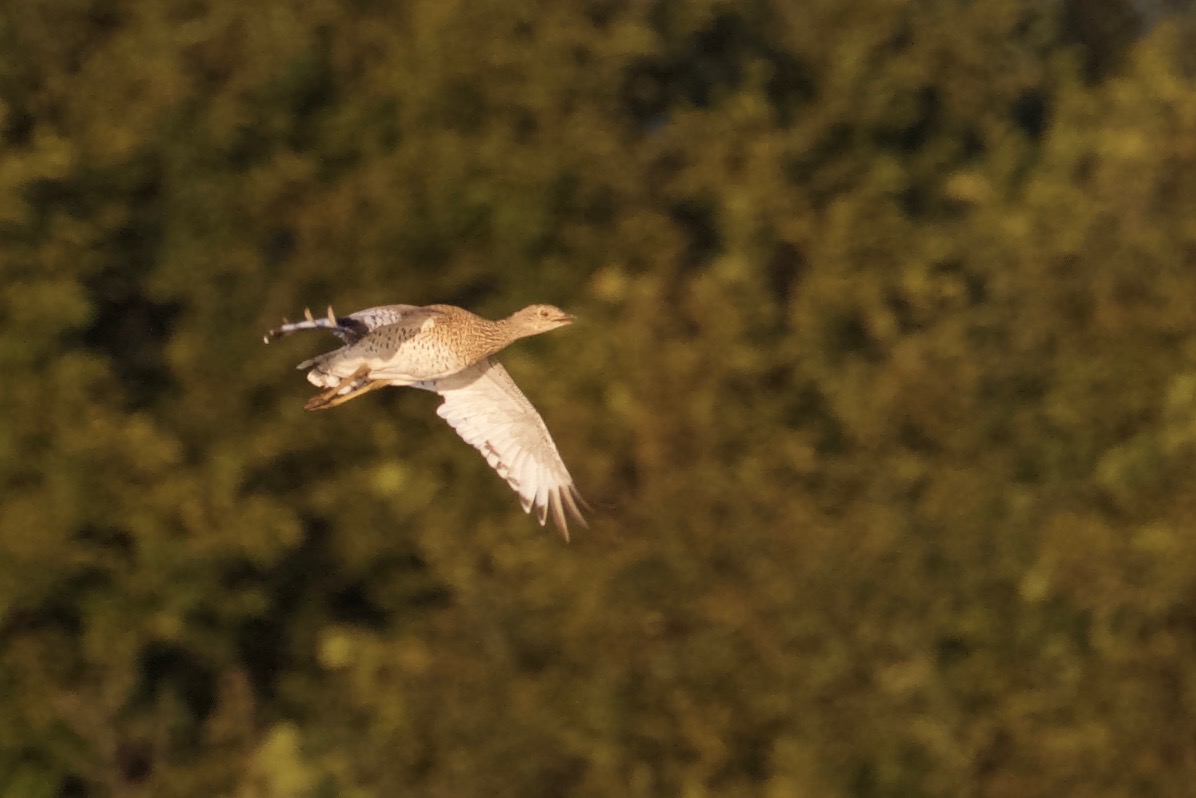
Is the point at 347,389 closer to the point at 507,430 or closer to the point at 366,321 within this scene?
the point at 366,321

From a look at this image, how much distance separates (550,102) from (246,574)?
3184 millimetres

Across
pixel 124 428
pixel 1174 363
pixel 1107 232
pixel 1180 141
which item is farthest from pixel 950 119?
pixel 124 428

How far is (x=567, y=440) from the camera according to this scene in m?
10.8

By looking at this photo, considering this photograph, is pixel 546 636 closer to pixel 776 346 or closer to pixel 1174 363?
pixel 776 346

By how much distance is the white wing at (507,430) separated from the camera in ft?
21.4

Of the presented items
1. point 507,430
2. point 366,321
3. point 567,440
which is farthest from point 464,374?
point 567,440

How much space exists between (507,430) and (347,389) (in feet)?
2.79

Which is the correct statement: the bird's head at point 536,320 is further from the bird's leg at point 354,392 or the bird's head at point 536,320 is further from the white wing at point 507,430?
the bird's leg at point 354,392

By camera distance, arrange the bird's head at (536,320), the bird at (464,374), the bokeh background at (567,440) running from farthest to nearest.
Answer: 1. the bokeh background at (567,440)
2. the bird's head at (536,320)
3. the bird at (464,374)

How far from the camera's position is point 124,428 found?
1120 centimetres

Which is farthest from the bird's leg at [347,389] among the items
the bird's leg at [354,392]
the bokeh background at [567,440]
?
the bokeh background at [567,440]

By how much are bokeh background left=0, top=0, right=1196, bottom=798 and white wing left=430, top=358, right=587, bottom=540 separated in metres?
2.73

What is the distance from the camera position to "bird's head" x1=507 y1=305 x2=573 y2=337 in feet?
21.1

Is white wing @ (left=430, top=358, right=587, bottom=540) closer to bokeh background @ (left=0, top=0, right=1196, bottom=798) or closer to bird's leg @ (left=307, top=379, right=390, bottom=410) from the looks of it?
bird's leg @ (left=307, top=379, right=390, bottom=410)
